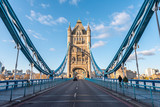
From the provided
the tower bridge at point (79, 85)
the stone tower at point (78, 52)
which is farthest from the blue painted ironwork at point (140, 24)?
the stone tower at point (78, 52)

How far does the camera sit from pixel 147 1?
1648cm

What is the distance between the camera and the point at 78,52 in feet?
238

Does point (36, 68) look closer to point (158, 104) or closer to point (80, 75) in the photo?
point (158, 104)

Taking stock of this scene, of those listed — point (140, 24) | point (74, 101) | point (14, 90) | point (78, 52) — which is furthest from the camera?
point (78, 52)

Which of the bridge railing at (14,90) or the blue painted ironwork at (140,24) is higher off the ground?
the blue painted ironwork at (140,24)

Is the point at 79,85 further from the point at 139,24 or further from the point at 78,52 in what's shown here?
the point at 78,52

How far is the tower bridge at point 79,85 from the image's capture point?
20.7ft

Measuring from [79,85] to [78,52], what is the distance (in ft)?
176

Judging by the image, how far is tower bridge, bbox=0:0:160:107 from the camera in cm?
632

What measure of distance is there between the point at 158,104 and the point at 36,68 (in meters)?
29.6

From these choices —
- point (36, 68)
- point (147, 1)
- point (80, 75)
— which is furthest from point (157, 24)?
point (80, 75)

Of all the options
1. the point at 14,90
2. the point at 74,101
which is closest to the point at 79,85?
the point at 14,90

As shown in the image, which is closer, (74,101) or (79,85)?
(74,101)

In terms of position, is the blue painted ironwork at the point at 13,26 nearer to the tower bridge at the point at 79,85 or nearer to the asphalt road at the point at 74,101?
the tower bridge at the point at 79,85
